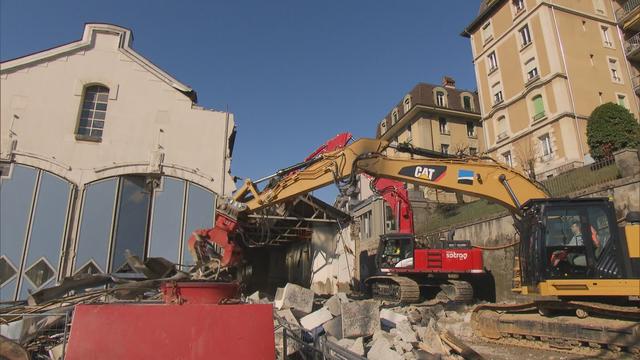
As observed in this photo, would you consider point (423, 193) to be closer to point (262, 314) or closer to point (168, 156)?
point (168, 156)

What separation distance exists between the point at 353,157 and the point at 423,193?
19.3 meters

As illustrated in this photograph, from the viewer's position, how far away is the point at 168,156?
40.5ft

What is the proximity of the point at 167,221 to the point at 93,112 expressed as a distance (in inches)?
158

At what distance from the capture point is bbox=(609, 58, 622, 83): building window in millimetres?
25391

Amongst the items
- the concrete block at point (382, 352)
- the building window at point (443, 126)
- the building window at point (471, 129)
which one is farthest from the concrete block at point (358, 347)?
the building window at point (471, 129)

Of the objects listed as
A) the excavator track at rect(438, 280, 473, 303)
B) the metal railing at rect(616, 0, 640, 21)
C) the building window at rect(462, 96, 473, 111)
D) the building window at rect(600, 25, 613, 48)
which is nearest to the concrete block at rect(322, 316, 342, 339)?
the excavator track at rect(438, 280, 473, 303)

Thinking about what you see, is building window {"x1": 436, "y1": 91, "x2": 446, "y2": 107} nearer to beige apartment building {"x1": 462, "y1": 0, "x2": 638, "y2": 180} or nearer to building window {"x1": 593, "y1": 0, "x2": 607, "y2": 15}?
beige apartment building {"x1": 462, "y1": 0, "x2": 638, "y2": 180}

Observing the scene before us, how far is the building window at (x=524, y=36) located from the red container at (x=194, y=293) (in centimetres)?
2791

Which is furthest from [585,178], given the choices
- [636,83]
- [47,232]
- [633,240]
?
[47,232]

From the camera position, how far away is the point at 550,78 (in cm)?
2381

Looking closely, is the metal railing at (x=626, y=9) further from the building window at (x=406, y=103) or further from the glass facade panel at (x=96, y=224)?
the glass facade panel at (x=96, y=224)

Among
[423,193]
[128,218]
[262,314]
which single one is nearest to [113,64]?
[128,218]

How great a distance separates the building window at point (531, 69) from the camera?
25453 mm

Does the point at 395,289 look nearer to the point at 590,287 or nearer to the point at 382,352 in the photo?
the point at 590,287
